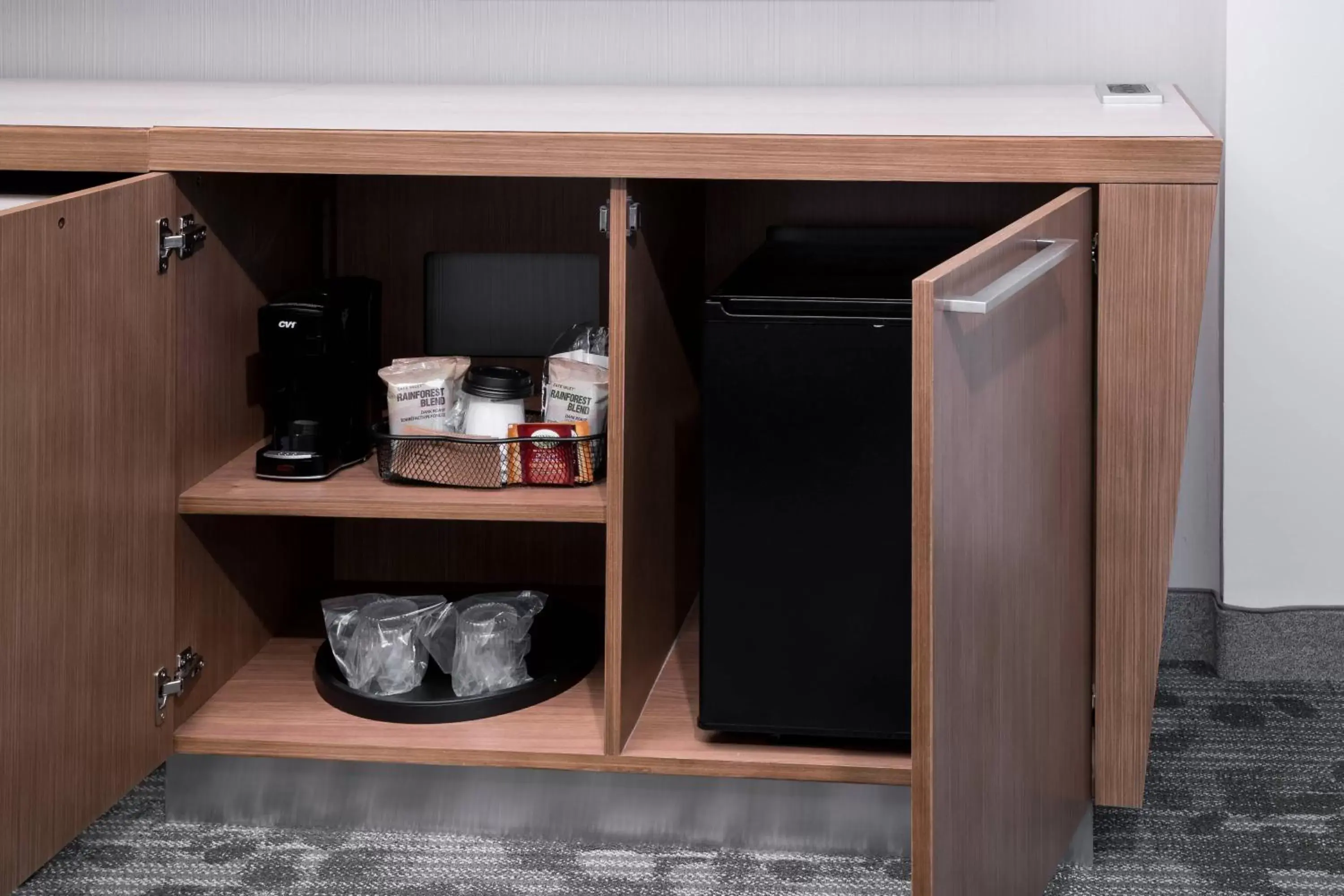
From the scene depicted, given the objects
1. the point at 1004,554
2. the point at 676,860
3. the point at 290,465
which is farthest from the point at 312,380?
the point at 1004,554

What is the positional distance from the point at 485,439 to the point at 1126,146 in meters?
0.58

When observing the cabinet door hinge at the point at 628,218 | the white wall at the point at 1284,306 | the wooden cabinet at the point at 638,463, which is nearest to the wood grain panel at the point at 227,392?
the wooden cabinet at the point at 638,463

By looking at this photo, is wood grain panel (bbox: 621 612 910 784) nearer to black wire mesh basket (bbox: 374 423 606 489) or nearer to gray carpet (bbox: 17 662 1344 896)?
gray carpet (bbox: 17 662 1344 896)

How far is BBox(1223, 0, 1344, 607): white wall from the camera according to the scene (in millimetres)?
1514

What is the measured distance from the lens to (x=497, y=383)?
1324 mm

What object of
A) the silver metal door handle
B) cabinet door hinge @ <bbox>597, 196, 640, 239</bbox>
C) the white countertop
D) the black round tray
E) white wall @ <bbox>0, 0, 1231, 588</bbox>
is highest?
white wall @ <bbox>0, 0, 1231, 588</bbox>

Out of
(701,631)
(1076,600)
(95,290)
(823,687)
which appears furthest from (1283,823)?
(95,290)

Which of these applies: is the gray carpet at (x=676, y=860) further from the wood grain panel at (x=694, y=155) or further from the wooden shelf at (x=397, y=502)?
the wood grain panel at (x=694, y=155)

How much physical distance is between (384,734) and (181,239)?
0.46 metres

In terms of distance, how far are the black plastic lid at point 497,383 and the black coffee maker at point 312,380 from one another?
113mm

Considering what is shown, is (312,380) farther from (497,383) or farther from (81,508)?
(81,508)

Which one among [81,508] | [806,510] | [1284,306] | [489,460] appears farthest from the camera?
[1284,306]

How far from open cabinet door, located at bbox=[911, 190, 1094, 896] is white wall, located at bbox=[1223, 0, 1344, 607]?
1.65 ft

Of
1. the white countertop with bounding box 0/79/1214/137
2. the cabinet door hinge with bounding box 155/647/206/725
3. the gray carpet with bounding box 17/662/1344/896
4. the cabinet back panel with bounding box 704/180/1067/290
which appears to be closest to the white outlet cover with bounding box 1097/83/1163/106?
the white countertop with bounding box 0/79/1214/137
